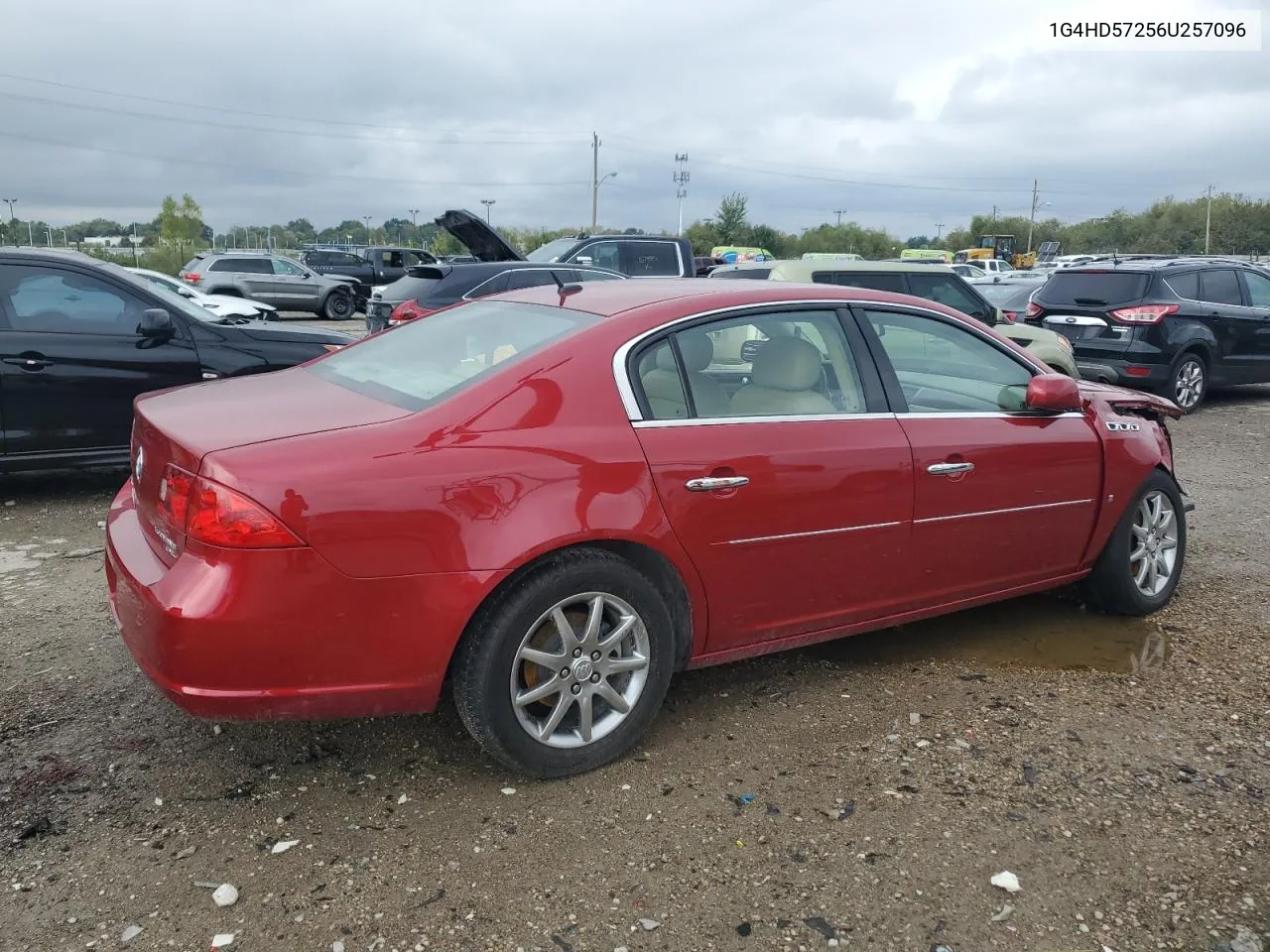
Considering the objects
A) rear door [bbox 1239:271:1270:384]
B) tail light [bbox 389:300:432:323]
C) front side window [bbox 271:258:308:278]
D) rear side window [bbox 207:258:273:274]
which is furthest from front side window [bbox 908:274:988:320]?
rear side window [bbox 207:258:273:274]

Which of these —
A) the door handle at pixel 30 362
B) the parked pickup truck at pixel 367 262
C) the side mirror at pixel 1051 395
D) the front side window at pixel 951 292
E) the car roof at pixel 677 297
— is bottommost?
the door handle at pixel 30 362

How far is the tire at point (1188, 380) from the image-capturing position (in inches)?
444

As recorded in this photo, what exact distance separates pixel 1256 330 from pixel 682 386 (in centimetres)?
1110

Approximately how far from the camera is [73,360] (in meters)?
6.28

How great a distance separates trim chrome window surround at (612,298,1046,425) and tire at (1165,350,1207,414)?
7975mm

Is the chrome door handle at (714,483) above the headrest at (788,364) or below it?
below

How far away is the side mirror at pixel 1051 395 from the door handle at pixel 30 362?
5549 mm

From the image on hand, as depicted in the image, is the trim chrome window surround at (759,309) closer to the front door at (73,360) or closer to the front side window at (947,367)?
the front side window at (947,367)

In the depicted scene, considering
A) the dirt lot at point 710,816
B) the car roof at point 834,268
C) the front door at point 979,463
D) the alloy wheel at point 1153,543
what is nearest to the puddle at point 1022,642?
the dirt lot at point 710,816

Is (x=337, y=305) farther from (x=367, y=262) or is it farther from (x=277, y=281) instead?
(x=367, y=262)

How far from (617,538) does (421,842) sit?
40.3 inches

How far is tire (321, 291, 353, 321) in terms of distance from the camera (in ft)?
84.8

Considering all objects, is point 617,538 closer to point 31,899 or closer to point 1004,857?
point 1004,857

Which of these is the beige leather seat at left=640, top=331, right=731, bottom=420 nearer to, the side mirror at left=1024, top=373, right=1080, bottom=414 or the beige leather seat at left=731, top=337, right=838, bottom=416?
the beige leather seat at left=731, top=337, right=838, bottom=416
